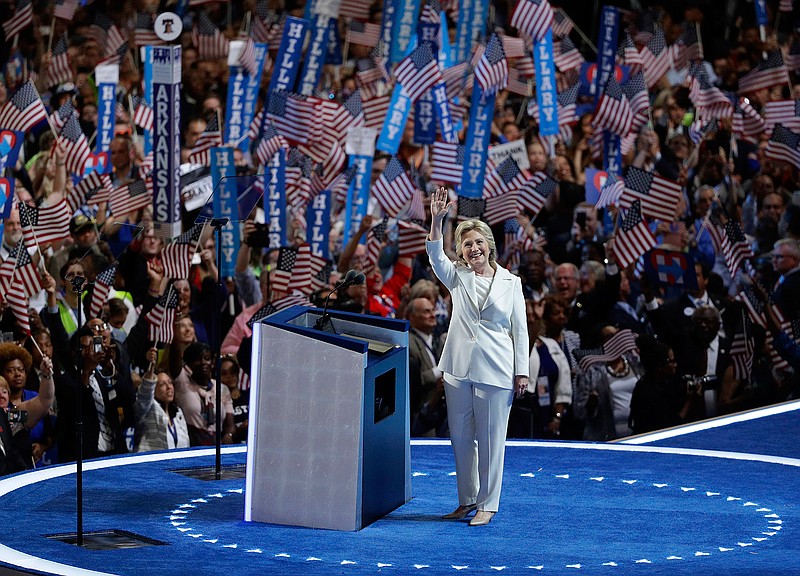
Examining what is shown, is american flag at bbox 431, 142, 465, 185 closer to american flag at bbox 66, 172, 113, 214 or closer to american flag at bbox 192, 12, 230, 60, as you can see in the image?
american flag at bbox 66, 172, 113, 214

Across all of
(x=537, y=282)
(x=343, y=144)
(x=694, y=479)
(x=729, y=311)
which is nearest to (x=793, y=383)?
(x=729, y=311)

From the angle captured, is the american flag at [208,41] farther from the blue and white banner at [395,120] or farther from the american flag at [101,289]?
the american flag at [101,289]

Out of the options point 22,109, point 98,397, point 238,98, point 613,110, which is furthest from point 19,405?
point 613,110

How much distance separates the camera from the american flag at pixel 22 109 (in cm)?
1217

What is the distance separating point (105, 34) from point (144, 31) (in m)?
1.52

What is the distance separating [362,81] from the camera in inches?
608

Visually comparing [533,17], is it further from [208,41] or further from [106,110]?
[208,41]

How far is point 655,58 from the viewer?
17.3m

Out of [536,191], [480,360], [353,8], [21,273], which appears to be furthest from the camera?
[353,8]

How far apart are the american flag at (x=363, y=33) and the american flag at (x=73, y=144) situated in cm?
559

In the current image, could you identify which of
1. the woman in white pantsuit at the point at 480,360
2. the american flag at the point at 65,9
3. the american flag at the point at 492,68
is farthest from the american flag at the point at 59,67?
the woman in white pantsuit at the point at 480,360

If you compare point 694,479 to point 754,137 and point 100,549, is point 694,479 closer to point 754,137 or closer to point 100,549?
point 100,549

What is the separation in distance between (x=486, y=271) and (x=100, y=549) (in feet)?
8.15

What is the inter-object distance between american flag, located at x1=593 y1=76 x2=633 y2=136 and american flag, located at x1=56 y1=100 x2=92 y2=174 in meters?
5.18
